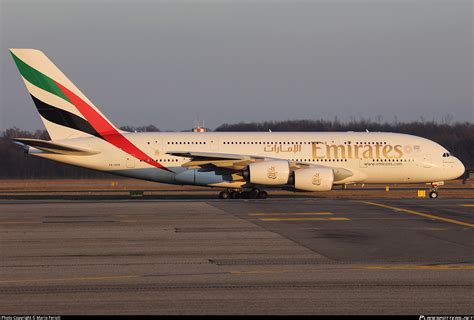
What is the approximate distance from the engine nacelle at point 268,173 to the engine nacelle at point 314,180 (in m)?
0.71

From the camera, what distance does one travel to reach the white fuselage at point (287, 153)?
3906 centimetres

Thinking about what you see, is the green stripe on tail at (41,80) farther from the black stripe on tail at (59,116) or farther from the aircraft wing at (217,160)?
the aircraft wing at (217,160)

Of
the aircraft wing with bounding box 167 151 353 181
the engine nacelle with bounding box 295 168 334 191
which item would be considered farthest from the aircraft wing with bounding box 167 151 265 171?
the engine nacelle with bounding box 295 168 334 191

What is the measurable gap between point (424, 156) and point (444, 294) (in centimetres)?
2950

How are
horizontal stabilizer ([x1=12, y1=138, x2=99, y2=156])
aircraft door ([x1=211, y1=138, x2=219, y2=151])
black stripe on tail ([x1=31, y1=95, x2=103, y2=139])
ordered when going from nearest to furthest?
horizontal stabilizer ([x1=12, y1=138, x2=99, y2=156]) → black stripe on tail ([x1=31, y1=95, x2=103, y2=139]) → aircraft door ([x1=211, y1=138, x2=219, y2=151])

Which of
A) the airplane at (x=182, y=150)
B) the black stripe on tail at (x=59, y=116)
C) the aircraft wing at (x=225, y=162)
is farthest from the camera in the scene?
the black stripe on tail at (x=59, y=116)

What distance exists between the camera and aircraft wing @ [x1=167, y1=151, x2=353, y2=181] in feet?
124

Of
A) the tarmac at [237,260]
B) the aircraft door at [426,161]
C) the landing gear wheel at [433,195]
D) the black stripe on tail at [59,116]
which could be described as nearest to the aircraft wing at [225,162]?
the aircraft door at [426,161]

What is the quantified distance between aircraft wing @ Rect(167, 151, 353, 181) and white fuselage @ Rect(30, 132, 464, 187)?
33 centimetres

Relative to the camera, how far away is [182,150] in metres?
39.2

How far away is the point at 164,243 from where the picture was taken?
18.4 metres

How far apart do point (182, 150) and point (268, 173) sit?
198 inches

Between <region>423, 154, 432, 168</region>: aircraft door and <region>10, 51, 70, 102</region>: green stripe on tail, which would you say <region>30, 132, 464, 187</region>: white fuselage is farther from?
<region>10, 51, 70, 102</region>: green stripe on tail

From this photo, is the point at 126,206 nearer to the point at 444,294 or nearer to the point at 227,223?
the point at 227,223
